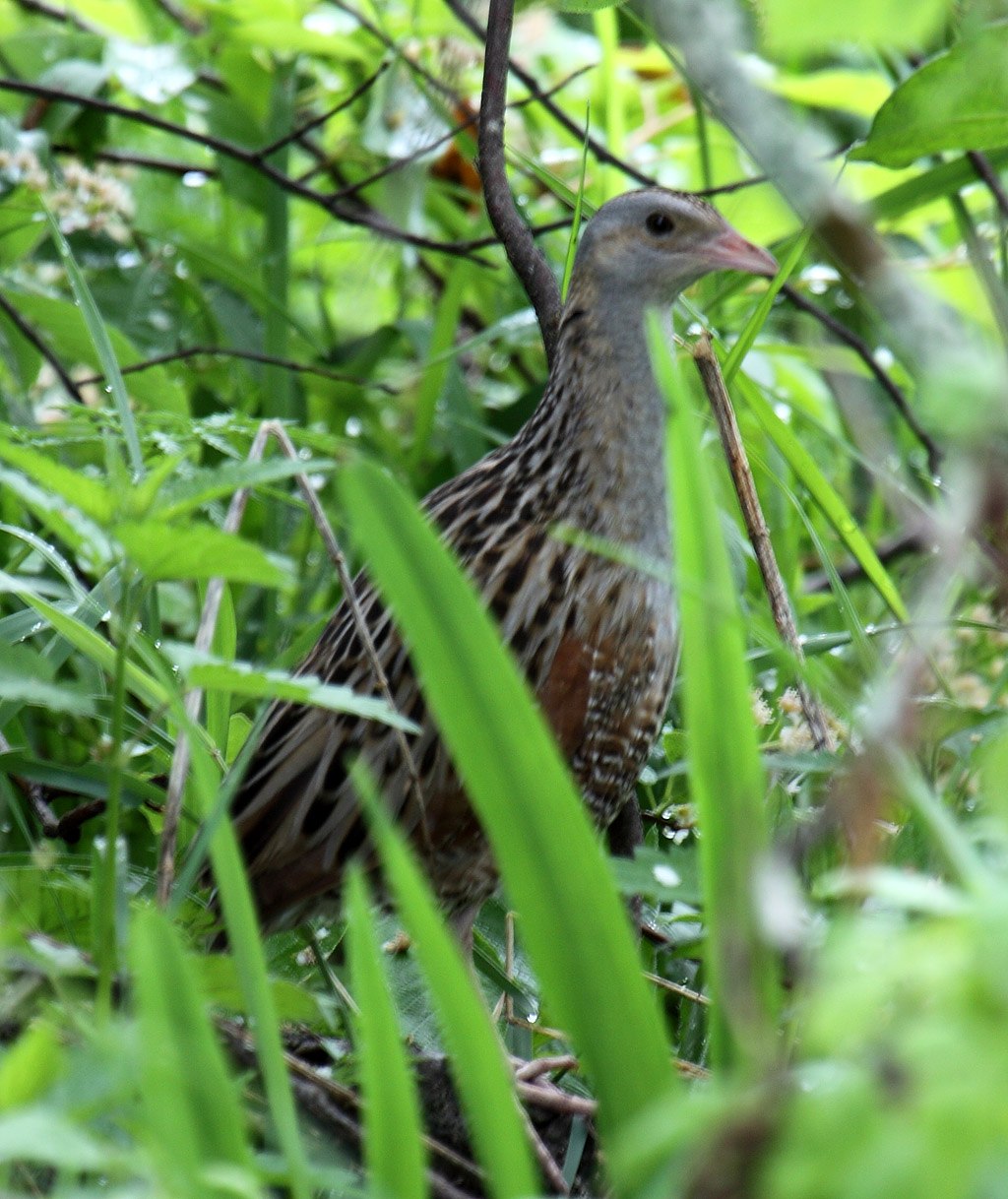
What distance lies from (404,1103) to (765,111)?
2.06 feet

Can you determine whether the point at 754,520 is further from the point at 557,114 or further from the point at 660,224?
the point at 557,114

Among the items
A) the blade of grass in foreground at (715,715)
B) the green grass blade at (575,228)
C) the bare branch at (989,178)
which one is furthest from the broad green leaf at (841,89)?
the blade of grass in foreground at (715,715)

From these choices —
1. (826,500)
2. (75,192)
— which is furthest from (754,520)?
(75,192)

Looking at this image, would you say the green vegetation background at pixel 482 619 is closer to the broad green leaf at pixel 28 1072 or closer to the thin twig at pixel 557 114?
the broad green leaf at pixel 28 1072

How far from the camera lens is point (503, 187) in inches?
76.3

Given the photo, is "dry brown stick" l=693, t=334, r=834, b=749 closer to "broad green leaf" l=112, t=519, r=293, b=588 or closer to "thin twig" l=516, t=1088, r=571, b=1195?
"thin twig" l=516, t=1088, r=571, b=1195

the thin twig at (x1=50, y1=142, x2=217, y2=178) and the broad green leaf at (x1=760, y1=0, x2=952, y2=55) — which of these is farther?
the thin twig at (x1=50, y1=142, x2=217, y2=178)

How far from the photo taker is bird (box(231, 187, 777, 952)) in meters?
1.72

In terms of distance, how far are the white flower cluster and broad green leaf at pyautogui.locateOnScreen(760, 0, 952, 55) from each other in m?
1.81

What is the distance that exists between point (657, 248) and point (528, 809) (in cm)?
121

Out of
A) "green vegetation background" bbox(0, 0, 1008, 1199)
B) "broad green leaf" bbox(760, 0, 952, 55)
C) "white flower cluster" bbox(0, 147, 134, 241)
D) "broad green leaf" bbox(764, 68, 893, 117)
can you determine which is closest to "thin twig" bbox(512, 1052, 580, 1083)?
"green vegetation background" bbox(0, 0, 1008, 1199)

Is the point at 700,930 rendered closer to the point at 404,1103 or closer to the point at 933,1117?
the point at 404,1103

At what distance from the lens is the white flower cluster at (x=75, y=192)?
236 centimetres

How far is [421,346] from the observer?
284 centimetres
